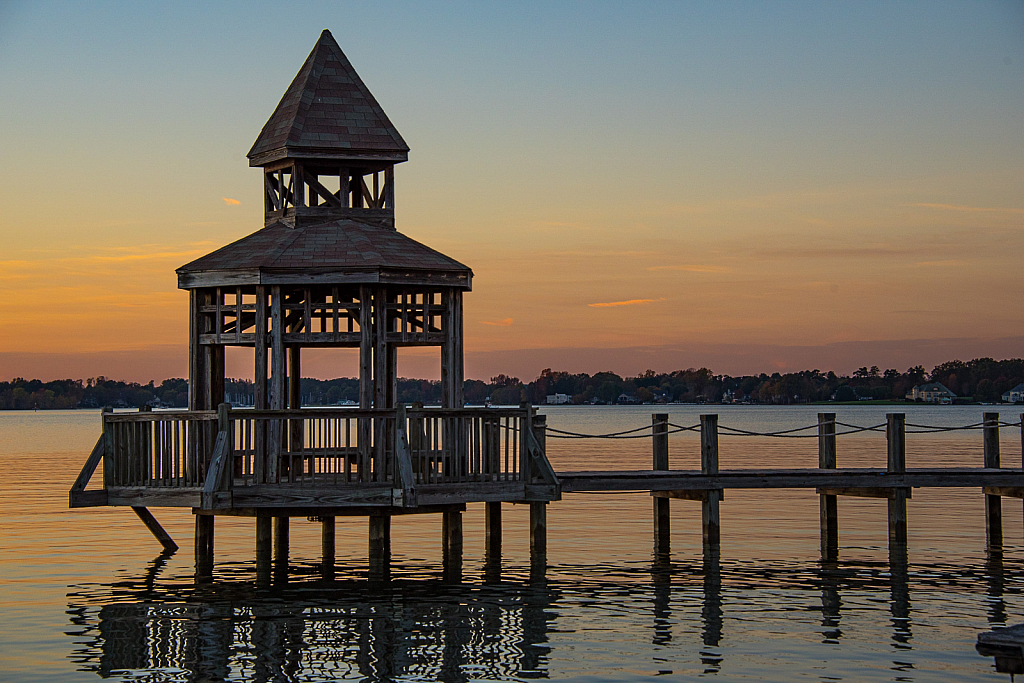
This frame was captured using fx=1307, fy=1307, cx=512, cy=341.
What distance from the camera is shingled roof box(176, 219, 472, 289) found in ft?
64.5

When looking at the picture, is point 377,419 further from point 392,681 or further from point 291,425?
point 392,681

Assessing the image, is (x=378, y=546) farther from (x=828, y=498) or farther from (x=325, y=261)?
(x=828, y=498)

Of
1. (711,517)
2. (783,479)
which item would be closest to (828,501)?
(783,479)

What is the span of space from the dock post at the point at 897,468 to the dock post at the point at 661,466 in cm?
411

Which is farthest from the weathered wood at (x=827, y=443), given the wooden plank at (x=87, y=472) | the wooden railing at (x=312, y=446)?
the wooden plank at (x=87, y=472)

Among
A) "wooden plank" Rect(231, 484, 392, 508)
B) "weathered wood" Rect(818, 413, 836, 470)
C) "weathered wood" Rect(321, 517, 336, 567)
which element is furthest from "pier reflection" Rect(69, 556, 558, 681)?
"weathered wood" Rect(818, 413, 836, 470)

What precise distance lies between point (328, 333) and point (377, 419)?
69.3 inches

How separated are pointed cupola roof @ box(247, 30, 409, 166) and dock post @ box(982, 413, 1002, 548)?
12.8 metres

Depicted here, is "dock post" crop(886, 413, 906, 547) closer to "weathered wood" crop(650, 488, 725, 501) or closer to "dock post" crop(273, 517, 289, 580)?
"weathered wood" crop(650, 488, 725, 501)

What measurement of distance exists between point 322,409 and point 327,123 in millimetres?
5628

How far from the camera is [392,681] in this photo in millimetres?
14805

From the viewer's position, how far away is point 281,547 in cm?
2347

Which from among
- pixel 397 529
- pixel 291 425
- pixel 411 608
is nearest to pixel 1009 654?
pixel 411 608

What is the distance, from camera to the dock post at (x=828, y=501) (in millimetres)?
24938
